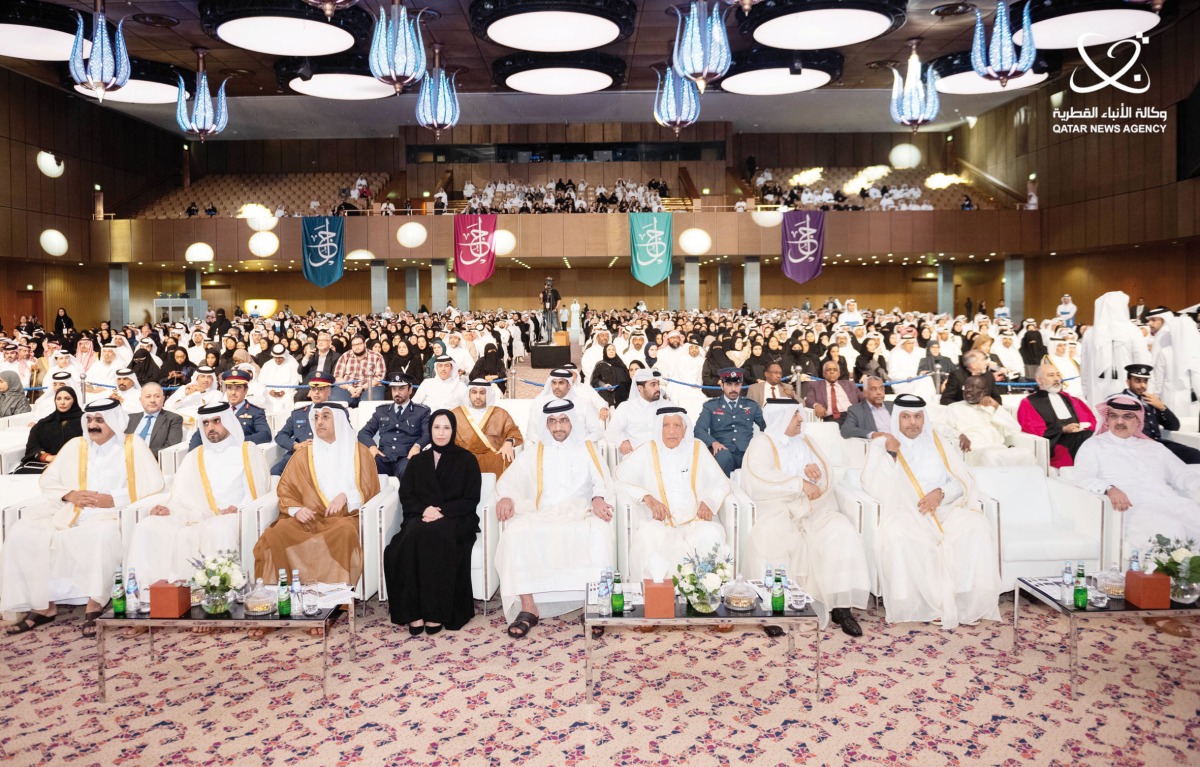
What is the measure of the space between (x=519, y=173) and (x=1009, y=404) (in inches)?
884

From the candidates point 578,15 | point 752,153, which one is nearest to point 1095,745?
point 578,15

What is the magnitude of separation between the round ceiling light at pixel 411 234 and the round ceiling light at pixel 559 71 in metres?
5.06

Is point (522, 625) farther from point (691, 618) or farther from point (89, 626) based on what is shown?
point (89, 626)

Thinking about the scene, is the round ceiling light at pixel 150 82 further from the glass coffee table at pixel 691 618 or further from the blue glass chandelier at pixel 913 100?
the glass coffee table at pixel 691 618

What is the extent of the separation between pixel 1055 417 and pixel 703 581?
3.95 m

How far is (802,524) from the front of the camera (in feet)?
15.6

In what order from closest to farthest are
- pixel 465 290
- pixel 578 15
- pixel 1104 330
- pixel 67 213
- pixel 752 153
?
pixel 1104 330, pixel 578 15, pixel 67 213, pixel 465 290, pixel 752 153

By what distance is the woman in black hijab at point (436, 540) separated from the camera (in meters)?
4.40

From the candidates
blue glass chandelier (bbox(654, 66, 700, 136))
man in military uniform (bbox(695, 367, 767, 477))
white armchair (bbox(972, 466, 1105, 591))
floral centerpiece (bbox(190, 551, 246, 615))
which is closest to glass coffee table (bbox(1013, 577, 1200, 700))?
white armchair (bbox(972, 466, 1105, 591))

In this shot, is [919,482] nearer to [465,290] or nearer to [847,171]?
[465,290]

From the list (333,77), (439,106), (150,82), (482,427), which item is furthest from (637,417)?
(150,82)

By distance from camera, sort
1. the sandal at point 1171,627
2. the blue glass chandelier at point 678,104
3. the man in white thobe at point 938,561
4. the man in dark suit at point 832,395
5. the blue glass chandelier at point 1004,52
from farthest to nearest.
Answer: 1. the blue glass chandelier at point 678,104
2. the blue glass chandelier at point 1004,52
3. the man in dark suit at point 832,395
4. the man in white thobe at point 938,561
5. the sandal at point 1171,627

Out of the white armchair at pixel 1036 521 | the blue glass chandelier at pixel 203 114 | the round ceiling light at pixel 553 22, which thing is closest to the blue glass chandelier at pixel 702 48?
the round ceiling light at pixel 553 22

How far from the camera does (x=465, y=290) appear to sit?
81.9 feet
